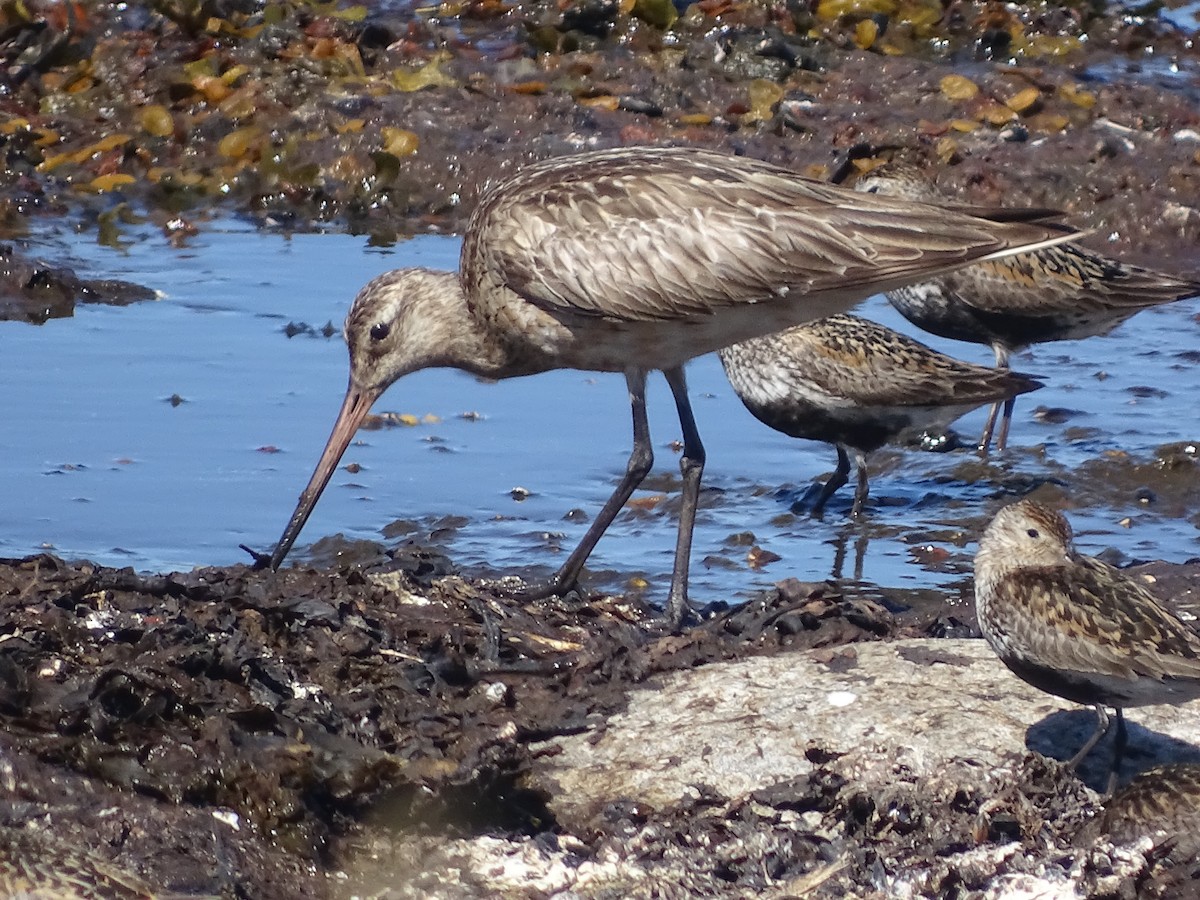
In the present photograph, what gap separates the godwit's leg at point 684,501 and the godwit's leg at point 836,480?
3.78 feet

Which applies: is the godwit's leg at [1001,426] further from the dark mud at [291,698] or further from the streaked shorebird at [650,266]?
the dark mud at [291,698]

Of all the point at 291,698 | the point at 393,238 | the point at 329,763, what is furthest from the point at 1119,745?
the point at 393,238

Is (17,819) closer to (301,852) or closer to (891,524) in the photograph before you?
(301,852)

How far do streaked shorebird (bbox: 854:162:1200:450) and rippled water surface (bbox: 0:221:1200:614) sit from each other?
0.34 metres

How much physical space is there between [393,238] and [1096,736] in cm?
734

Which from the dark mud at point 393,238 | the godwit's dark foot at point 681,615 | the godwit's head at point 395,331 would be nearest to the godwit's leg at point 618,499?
the dark mud at point 393,238

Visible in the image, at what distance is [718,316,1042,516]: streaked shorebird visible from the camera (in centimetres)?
832

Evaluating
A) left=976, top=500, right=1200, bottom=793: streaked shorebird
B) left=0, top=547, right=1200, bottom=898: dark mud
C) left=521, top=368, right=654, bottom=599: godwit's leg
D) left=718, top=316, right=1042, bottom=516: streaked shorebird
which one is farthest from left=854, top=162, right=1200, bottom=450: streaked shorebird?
left=0, top=547, right=1200, bottom=898: dark mud

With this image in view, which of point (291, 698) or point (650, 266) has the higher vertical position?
point (650, 266)

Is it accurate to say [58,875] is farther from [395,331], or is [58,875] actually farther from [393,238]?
[393,238]

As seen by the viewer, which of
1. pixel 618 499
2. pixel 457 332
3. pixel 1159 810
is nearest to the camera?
pixel 1159 810

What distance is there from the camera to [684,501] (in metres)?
7.12

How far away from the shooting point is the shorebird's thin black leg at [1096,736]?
520cm

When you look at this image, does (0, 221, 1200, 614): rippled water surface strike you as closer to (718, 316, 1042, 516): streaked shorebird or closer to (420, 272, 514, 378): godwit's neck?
(718, 316, 1042, 516): streaked shorebird
